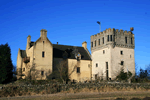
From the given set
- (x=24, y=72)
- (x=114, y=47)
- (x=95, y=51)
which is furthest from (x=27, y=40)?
(x=114, y=47)

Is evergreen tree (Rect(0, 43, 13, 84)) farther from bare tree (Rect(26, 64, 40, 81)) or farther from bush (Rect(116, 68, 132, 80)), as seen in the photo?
bush (Rect(116, 68, 132, 80))

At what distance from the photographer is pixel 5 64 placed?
42.4m

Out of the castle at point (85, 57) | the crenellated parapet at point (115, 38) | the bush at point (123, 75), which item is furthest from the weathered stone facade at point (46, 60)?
the bush at point (123, 75)

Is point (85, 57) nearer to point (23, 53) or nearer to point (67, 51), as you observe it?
point (67, 51)

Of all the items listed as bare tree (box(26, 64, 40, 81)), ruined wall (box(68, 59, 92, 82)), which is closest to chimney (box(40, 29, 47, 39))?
bare tree (box(26, 64, 40, 81))

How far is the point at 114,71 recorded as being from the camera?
160ft

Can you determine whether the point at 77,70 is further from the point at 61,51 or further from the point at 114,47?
the point at 114,47

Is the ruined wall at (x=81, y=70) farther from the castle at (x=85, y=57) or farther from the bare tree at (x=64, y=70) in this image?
the bare tree at (x=64, y=70)

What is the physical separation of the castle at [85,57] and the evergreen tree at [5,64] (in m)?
5.02

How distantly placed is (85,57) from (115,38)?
11257mm

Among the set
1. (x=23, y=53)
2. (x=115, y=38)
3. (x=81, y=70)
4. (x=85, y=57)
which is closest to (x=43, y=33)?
(x=23, y=53)

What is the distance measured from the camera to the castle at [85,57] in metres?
48.5

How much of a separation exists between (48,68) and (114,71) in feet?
57.3

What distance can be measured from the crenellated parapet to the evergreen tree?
2481 cm
